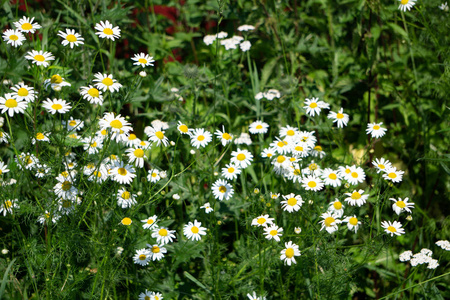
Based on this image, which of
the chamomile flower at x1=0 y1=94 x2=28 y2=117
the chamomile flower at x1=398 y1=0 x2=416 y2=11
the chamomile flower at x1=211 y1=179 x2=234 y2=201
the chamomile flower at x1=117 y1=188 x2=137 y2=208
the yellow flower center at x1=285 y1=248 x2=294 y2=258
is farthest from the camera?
the chamomile flower at x1=398 y1=0 x2=416 y2=11

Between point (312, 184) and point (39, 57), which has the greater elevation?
point (39, 57)

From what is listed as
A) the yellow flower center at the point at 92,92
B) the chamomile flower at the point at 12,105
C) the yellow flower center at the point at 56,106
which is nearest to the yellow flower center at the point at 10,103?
the chamomile flower at the point at 12,105

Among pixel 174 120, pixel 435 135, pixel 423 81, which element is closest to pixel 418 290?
pixel 435 135

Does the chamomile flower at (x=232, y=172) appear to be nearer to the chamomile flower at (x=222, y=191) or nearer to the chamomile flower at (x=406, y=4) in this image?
the chamomile flower at (x=222, y=191)

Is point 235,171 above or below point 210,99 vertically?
below

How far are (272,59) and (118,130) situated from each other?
1667 mm

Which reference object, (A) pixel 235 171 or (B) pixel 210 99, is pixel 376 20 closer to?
(B) pixel 210 99

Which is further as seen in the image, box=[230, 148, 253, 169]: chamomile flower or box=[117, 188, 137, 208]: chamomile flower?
box=[230, 148, 253, 169]: chamomile flower

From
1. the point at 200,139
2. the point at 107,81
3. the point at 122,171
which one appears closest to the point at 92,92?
the point at 107,81

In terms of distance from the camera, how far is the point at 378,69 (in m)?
3.13

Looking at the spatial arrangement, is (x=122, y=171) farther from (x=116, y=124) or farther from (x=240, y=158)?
(x=240, y=158)

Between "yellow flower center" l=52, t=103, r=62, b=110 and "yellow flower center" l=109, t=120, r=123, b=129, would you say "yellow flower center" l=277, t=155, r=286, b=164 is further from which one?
"yellow flower center" l=52, t=103, r=62, b=110

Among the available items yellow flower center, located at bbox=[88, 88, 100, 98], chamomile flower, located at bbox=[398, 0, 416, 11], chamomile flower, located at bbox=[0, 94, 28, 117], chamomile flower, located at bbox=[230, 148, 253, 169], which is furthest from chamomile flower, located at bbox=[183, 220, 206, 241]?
chamomile flower, located at bbox=[398, 0, 416, 11]

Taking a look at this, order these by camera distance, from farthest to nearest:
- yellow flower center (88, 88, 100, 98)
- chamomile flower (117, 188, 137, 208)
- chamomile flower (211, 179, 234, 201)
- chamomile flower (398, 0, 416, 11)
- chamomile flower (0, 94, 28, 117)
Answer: chamomile flower (398, 0, 416, 11) < chamomile flower (211, 179, 234, 201) < chamomile flower (117, 188, 137, 208) < yellow flower center (88, 88, 100, 98) < chamomile flower (0, 94, 28, 117)
